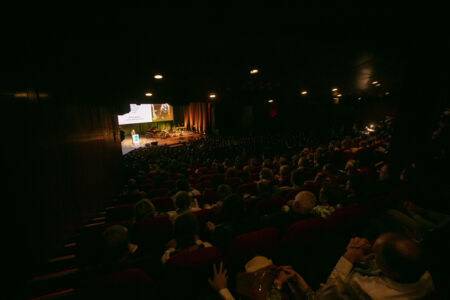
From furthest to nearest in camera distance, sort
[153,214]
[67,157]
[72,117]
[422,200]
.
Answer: [72,117] < [67,157] < [422,200] < [153,214]

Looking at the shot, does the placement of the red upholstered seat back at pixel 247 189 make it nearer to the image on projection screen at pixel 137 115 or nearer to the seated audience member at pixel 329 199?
the seated audience member at pixel 329 199

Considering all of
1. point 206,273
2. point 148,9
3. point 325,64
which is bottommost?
point 206,273

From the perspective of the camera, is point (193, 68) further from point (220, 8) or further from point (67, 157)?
point (67, 157)

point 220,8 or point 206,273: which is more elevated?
point 220,8

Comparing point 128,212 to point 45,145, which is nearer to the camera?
point 45,145

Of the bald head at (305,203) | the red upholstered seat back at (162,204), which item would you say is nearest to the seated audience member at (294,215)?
the bald head at (305,203)

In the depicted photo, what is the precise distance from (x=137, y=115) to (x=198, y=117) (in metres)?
6.81

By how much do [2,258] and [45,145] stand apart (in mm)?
1750

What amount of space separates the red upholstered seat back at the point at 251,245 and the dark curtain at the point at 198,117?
19.8 m

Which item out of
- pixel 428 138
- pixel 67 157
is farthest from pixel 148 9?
pixel 428 138

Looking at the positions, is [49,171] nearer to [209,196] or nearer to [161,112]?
[209,196]

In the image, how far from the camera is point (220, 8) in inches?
86.8

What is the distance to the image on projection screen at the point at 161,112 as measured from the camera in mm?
21875

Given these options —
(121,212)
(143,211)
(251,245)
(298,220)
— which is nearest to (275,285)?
(251,245)
